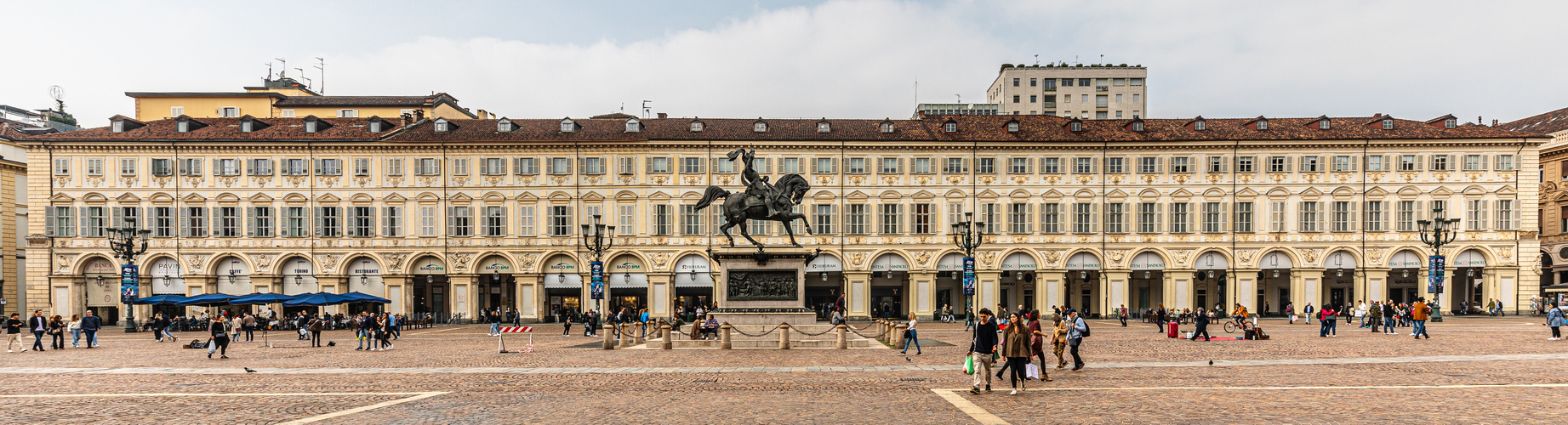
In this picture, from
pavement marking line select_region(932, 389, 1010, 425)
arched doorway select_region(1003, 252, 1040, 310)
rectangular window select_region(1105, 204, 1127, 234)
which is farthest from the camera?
arched doorway select_region(1003, 252, 1040, 310)

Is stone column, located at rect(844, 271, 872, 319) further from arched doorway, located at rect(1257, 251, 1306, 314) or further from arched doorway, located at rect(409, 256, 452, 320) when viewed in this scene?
arched doorway, located at rect(409, 256, 452, 320)

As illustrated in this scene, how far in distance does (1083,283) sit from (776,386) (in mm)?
43868

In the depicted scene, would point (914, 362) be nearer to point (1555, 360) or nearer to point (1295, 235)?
point (1555, 360)

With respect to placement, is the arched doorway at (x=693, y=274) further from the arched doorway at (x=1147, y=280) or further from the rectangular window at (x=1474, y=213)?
the rectangular window at (x=1474, y=213)

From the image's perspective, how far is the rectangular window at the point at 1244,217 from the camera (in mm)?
54250

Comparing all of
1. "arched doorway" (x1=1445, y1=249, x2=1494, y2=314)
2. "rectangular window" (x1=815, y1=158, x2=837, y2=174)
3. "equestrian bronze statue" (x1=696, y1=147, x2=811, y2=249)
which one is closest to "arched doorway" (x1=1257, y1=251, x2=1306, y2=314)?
"arched doorway" (x1=1445, y1=249, x2=1494, y2=314)

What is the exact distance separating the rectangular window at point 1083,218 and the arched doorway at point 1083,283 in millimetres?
1344

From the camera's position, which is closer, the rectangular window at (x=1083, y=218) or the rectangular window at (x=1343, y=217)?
the rectangular window at (x=1343, y=217)

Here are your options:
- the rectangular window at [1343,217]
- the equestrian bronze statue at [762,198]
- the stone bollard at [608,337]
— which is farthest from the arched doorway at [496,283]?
the rectangular window at [1343,217]

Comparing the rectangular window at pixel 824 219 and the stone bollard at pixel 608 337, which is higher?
the rectangular window at pixel 824 219

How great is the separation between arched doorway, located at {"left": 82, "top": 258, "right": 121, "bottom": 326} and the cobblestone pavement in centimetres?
3082

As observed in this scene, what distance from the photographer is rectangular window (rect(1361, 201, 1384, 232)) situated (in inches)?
2117

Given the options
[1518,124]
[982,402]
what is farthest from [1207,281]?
[982,402]

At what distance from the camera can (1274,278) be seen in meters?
56.0
